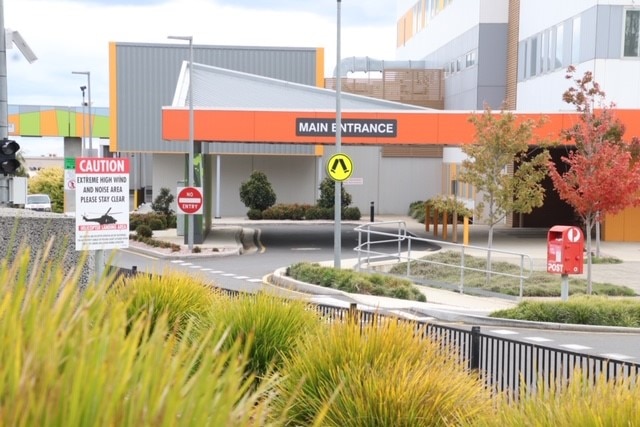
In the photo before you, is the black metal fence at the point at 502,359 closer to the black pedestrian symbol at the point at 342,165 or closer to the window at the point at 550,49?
the black pedestrian symbol at the point at 342,165

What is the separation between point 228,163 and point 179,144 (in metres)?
2.95

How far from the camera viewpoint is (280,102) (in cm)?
3869

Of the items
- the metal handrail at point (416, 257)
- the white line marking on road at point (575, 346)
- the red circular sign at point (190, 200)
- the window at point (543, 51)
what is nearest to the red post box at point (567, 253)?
the metal handrail at point (416, 257)

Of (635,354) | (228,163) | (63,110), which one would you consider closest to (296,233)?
(228,163)

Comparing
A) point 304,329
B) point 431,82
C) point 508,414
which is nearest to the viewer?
point 508,414

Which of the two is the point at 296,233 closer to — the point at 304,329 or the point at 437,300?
the point at 437,300

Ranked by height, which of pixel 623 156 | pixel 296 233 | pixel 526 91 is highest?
pixel 526 91

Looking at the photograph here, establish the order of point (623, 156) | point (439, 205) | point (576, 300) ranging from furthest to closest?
point (439, 205)
point (623, 156)
point (576, 300)

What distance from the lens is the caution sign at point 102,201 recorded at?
34.9 feet

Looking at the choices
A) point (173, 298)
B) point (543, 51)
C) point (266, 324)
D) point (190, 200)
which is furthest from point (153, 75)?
point (266, 324)

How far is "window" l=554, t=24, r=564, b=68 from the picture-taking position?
129 ft

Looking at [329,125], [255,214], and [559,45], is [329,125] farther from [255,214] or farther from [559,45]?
[255,214]

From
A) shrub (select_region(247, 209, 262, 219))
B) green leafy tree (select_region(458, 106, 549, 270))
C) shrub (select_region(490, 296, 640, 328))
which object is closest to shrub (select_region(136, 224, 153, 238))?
green leafy tree (select_region(458, 106, 549, 270))

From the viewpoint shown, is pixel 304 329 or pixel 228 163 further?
pixel 228 163
